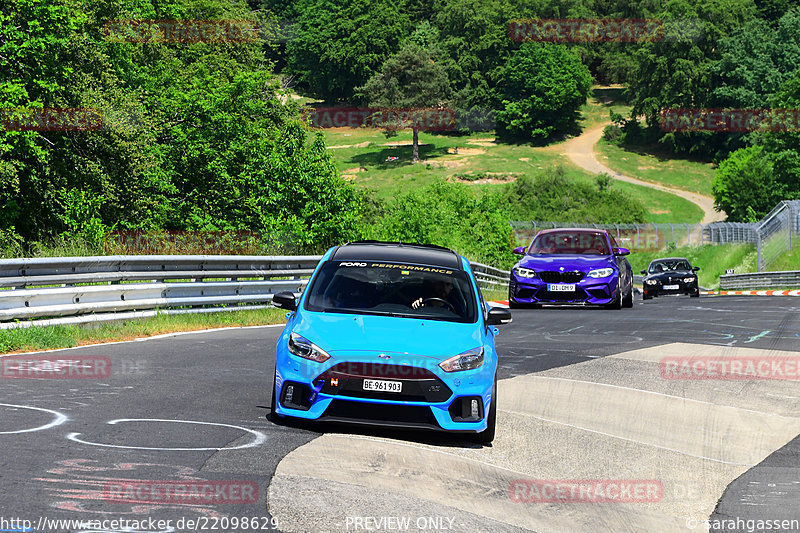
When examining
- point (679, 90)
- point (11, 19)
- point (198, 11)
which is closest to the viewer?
point (11, 19)

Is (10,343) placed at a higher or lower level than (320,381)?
lower

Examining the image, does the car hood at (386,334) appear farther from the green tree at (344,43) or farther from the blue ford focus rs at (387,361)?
the green tree at (344,43)

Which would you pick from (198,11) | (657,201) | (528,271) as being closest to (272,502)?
(528,271)

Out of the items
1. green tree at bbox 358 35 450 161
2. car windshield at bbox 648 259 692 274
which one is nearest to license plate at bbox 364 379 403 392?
car windshield at bbox 648 259 692 274

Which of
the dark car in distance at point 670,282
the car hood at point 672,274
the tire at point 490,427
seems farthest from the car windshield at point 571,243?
the tire at point 490,427

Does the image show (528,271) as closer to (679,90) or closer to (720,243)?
(720,243)

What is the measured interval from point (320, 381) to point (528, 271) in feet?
46.5

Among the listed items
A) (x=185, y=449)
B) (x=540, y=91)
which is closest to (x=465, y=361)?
(x=185, y=449)

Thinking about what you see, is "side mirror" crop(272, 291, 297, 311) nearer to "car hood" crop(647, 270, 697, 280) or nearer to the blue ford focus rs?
the blue ford focus rs

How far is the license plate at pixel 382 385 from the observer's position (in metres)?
7.66

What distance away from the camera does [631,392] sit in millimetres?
11078

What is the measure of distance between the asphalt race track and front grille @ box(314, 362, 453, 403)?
13.2 inches

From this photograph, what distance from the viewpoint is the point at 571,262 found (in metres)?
21.0

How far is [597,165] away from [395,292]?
11524 cm
